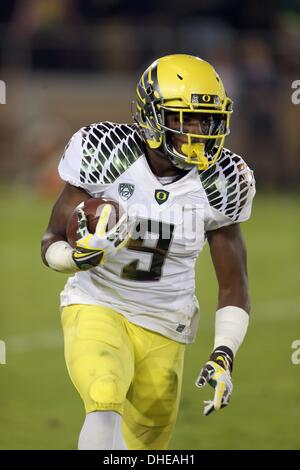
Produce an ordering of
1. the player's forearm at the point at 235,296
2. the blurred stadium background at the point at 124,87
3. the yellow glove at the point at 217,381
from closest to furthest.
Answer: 1. the yellow glove at the point at 217,381
2. the player's forearm at the point at 235,296
3. the blurred stadium background at the point at 124,87

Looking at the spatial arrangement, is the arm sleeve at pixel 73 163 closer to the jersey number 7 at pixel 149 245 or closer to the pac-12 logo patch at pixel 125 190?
the pac-12 logo patch at pixel 125 190

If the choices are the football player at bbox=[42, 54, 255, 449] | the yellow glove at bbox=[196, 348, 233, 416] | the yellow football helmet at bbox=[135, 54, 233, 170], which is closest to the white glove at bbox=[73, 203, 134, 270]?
the football player at bbox=[42, 54, 255, 449]

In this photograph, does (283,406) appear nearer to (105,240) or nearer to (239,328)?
(239,328)

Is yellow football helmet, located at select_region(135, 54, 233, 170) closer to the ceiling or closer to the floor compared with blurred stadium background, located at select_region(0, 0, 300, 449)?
closer to the floor

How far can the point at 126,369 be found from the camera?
3.98 meters

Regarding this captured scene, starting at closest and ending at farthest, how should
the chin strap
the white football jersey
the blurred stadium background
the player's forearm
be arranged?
1. the chin strap
2. the white football jersey
3. the player's forearm
4. the blurred stadium background

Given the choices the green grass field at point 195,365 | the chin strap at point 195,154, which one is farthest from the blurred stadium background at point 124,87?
the chin strap at point 195,154

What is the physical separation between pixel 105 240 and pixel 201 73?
0.86m

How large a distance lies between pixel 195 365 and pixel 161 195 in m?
2.79

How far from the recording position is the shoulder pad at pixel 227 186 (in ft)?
14.0

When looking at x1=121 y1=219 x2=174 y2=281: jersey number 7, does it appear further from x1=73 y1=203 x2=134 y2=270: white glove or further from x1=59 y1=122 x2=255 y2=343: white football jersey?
x1=73 y1=203 x2=134 y2=270: white glove

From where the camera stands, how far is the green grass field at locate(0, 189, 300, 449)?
543 cm

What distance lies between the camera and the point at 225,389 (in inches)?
151
